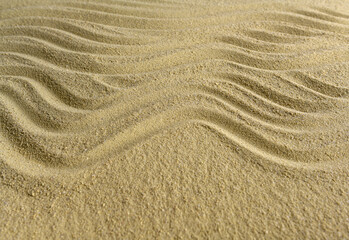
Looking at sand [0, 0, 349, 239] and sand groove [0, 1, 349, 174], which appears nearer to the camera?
sand [0, 0, 349, 239]

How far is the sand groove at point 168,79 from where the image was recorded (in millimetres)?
1381

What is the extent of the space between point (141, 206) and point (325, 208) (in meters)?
0.72

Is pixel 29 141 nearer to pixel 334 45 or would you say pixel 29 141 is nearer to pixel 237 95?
pixel 237 95

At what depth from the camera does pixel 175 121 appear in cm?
145

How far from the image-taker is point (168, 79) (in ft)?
5.44

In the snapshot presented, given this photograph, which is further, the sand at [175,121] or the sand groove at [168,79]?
the sand groove at [168,79]

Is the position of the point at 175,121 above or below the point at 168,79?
below

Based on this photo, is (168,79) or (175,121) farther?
(168,79)

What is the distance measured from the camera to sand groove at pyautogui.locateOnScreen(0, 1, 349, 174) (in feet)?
4.53

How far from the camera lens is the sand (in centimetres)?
112

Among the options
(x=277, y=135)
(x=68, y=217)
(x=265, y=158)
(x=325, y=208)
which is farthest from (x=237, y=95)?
(x=68, y=217)

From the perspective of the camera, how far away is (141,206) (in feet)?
3.75

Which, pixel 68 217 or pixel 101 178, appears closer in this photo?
pixel 68 217

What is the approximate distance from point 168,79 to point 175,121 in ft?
1.05
